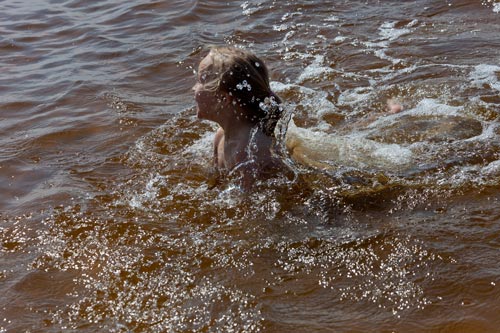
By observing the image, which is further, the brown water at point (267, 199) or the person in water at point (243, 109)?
the person in water at point (243, 109)

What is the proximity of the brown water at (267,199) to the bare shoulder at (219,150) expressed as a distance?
0.42 feet

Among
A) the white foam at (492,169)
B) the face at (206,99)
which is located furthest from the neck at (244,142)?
the white foam at (492,169)

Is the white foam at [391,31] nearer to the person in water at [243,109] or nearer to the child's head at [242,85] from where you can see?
the person in water at [243,109]

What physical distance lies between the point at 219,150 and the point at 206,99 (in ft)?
1.43

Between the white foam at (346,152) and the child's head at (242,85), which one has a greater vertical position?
the child's head at (242,85)

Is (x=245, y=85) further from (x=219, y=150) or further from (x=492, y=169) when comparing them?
(x=492, y=169)

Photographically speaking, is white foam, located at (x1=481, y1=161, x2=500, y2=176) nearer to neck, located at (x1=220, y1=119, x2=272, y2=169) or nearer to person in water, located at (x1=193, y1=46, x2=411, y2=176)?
person in water, located at (x1=193, y1=46, x2=411, y2=176)

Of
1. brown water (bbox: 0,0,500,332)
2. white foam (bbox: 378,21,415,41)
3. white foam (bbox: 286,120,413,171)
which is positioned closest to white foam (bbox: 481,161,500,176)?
brown water (bbox: 0,0,500,332)

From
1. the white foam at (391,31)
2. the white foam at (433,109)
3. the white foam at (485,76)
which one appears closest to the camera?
the white foam at (433,109)

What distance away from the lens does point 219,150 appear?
4312 mm

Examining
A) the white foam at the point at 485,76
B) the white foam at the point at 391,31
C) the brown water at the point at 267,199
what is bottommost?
the brown water at the point at 267,199

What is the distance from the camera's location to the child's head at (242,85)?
3.91 m

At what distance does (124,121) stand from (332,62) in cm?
217

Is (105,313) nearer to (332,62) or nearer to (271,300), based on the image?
(271,300)
